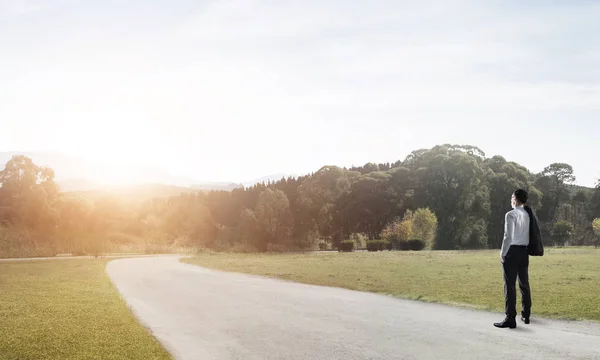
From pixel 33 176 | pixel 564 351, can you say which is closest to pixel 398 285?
pixel 564 351

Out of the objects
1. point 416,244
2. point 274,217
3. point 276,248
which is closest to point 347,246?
point 416,244

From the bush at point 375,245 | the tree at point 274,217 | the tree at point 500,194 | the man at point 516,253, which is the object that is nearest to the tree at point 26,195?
the tree at point 274,217

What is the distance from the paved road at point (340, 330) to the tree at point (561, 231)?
62.2 metres

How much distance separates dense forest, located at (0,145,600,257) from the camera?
52.3m

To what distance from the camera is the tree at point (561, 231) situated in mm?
69188

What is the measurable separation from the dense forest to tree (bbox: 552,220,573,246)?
0.16 metres

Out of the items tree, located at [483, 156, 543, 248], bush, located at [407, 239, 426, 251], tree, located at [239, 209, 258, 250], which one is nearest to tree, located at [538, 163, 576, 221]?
tree, located at [483, 156, 543, 248]

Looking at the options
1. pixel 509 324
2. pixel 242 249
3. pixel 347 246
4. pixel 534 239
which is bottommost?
pixel 242 249

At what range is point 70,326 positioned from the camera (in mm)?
11242

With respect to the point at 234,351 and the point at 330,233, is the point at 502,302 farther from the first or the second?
the point at 330,233

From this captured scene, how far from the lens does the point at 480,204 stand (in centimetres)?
6812

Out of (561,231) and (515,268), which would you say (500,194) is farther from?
(515,268)

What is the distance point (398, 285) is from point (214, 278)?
8933 millimetres

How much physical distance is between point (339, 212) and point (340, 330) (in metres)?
71.3
